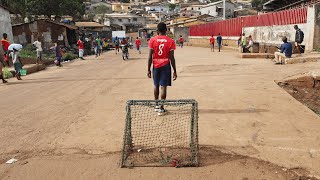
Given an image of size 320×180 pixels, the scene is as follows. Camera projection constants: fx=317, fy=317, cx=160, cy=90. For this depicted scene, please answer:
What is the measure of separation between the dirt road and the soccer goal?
0.18 meters

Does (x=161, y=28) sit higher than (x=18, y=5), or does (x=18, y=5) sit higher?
(x=18, y=5)

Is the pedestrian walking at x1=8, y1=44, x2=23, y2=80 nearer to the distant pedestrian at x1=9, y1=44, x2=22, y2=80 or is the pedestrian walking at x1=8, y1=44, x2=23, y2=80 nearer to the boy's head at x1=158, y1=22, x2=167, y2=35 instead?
the distant pedestrian at x1=9, y1=44, x2=22, y2=80

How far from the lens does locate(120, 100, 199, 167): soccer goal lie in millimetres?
4230

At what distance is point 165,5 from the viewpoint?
356 ft

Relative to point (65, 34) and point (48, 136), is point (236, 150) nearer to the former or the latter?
point (48, 136)

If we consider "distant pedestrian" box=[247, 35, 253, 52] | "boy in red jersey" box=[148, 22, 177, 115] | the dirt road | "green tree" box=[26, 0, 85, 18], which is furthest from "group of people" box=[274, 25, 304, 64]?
"green tree" box=[26, 0, 85, 18]

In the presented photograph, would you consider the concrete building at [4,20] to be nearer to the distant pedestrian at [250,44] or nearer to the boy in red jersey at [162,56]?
the distant pedestrian at [250,44]

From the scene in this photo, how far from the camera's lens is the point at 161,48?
605 cm

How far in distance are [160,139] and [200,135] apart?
2.17 ft

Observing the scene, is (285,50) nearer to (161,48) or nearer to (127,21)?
(161,48)

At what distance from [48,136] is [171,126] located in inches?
82.2

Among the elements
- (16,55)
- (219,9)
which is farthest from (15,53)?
(219,9)

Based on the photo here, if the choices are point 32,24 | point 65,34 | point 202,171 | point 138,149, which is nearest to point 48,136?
point 138,149

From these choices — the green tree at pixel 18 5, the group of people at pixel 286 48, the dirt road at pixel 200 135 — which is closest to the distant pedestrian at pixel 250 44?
the group of people at pixel 286 48
